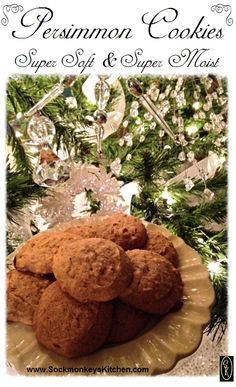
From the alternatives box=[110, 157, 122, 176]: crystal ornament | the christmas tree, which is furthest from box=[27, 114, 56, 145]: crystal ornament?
box=[110, 157, 122, 176]: crystal ornament

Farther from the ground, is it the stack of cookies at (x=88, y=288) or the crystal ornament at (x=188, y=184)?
the crystal ornament at (x=188, y=184)

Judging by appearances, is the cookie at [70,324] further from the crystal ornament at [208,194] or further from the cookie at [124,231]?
the crystal ornament at [208,194]

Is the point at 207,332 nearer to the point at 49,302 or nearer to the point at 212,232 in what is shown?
the point at 212,232

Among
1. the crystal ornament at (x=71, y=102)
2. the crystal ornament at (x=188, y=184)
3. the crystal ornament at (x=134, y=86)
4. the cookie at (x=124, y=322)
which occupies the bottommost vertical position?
the cookie at (x=124, y=322)

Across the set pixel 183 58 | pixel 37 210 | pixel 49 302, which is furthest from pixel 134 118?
pixel 49 302

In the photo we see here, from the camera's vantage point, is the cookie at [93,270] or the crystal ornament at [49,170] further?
the crystal ornament at [49,170]

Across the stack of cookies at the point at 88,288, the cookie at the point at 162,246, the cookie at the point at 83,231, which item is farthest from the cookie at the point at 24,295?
the cookie at the point at 162,246

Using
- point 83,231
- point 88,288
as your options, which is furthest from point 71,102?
point 88,288

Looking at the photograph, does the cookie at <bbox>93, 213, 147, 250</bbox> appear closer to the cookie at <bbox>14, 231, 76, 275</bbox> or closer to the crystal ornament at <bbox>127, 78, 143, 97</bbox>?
the cookie at <bbox>14, 231, 76, 275</bbox>
